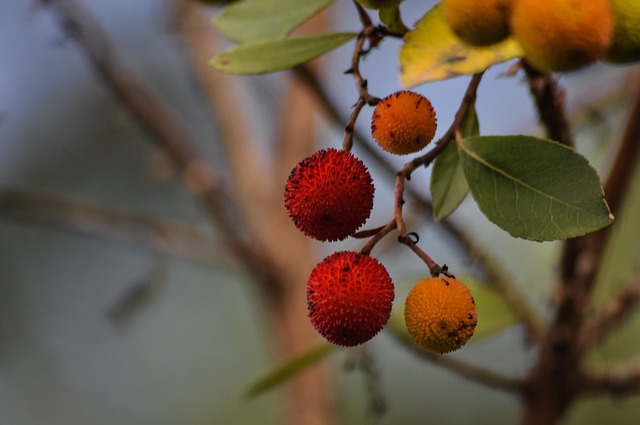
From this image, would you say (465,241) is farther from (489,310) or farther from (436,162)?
(436,162)

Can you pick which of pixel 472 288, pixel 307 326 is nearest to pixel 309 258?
pixel 307 326

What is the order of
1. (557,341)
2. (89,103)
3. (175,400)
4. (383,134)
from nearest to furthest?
1. (383,134)
2. (557,341)
3. (175,400)
4. (89,103)

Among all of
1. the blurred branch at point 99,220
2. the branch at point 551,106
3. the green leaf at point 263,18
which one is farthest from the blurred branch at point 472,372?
the blurred branch at point 99,220

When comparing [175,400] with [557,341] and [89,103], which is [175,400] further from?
[557,341]

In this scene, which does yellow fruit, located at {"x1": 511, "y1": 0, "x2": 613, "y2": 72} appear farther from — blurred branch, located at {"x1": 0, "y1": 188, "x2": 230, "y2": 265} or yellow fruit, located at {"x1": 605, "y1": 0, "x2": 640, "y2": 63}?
blurred branch, located at {"x1": 0, "y1": 188, "x2": 230, "y2": 265}

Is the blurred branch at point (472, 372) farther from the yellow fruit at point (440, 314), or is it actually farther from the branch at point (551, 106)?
the yellow fruit at point (440, 314)
